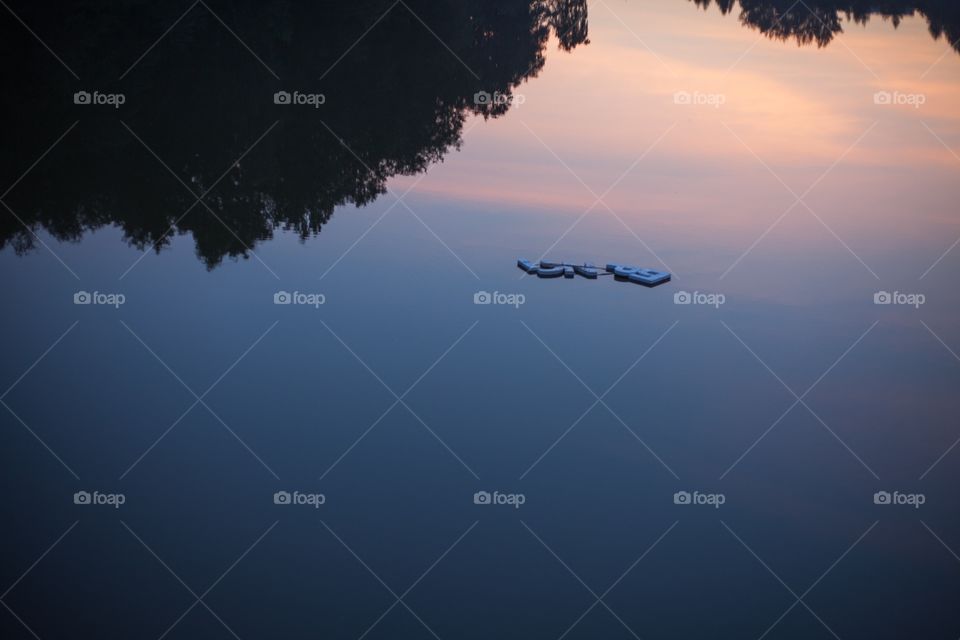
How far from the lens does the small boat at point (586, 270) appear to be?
40.3 feet

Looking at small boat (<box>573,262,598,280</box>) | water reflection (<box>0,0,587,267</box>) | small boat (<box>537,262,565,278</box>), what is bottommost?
small boat (<box>537,262,565,278</box>)

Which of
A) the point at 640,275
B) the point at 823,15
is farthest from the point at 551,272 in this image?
the point at 823,15

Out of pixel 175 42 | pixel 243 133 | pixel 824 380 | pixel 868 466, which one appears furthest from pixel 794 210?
pixel 175 42

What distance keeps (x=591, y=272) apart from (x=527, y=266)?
0.68 meters

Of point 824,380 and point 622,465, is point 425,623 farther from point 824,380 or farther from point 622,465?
point 824,380

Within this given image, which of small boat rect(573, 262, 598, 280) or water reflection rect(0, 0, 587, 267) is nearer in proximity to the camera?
small boat rect(573, 262, 598, 280)

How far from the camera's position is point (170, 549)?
7754 mm

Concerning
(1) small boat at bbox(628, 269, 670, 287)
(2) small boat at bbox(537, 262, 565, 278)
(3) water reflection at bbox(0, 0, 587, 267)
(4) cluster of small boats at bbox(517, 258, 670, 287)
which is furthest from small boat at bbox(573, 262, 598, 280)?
(3) water reflection at bbox(0, 0, 587, 267)

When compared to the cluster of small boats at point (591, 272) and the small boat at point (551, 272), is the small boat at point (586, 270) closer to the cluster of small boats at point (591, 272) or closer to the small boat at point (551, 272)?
the cluster of small boats at point (591, 272)

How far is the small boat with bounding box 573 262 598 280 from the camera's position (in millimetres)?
12281

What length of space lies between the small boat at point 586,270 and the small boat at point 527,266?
43 centimetres

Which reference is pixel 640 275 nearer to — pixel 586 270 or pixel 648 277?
Result: pixel 648 277

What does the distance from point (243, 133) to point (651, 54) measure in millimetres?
9678

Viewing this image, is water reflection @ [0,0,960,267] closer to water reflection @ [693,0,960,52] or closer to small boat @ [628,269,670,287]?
water reflection @ [693,0,960,52]
